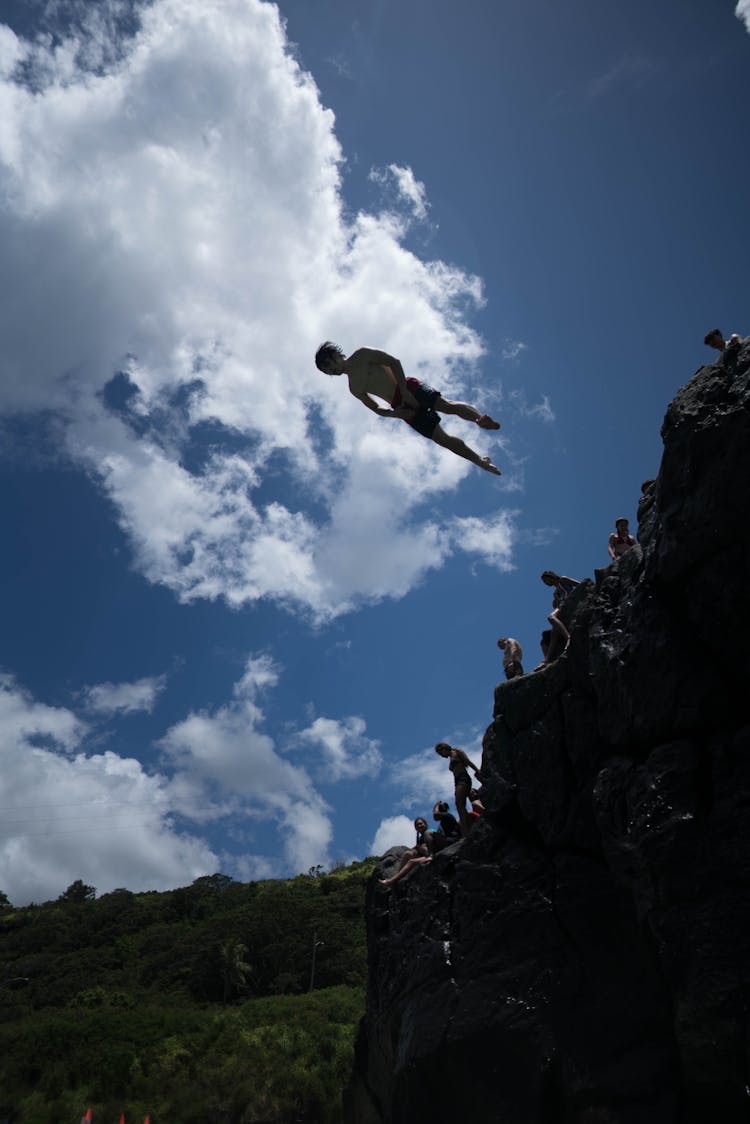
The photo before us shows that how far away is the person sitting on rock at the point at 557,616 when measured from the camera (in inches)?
453

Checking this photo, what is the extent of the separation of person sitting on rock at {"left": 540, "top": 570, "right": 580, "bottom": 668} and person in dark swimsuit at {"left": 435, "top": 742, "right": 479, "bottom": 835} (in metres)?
2.66

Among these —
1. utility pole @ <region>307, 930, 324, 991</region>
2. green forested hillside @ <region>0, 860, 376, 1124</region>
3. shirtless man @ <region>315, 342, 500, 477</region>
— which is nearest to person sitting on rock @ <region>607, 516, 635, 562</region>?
shirtless man @ <region>315, 342, 500, 477</region>

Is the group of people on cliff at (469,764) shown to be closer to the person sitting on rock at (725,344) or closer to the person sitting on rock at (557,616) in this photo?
the person sitting on rock at (557,616)

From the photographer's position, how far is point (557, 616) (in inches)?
466

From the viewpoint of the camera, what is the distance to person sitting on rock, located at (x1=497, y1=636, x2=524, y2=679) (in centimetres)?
1256

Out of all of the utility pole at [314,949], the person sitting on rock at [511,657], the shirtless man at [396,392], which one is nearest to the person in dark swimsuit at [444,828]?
the person sitting on rock at [511,657]

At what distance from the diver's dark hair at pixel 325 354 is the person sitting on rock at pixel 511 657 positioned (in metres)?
6.38

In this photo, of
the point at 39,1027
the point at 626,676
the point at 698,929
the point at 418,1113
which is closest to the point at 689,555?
the point at 626,676

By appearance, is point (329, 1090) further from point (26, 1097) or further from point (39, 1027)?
point (39, 1027)

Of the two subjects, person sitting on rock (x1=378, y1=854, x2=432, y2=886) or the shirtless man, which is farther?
person sitting on rock (x1=378, y1=854, x2=432, y2=886)

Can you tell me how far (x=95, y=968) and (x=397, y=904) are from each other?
38.4 metres

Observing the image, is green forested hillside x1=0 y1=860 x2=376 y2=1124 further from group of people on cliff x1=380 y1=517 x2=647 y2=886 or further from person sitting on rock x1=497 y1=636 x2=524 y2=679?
person sitting on rock x1=497 y1=636 x2=524 y2=679

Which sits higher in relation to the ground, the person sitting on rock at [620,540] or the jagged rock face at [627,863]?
the person sitting on rock at [620,540]

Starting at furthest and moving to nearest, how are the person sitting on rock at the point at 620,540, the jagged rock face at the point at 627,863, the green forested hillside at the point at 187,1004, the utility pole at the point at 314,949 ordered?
the utility pole at the point at 314,949, the green forested hillside at the point at 187,1004, the person sitting on rock at the point at 620,540, the jagged rock face at the point at 627,863
